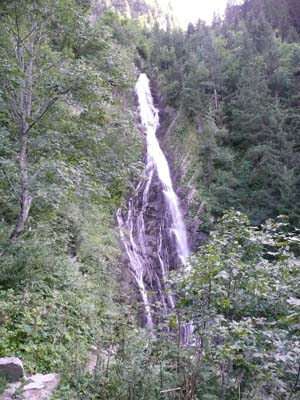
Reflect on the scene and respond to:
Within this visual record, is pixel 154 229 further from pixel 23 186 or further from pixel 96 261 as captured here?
pixel 23 186

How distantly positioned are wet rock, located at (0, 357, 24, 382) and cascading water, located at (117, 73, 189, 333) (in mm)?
8238

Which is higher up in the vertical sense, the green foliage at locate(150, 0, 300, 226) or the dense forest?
the green foliage at locate(150, 0, 300, 226)

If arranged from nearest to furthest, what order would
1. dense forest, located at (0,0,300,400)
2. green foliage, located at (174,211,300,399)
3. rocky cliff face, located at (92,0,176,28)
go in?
green foliage, located at (174,211,300,399), dense forest, located at (0,0,300,400), rocky cliff face, located at (92,0,176,28)

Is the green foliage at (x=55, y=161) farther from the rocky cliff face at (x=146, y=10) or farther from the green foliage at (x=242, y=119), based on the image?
the rocky cliff face at (x=146, y=10)

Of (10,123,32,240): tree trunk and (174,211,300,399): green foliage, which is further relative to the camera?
(10,123,32,240): tree trunk

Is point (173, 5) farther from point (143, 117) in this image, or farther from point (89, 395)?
point (89, 395)

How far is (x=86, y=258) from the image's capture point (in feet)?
30.7

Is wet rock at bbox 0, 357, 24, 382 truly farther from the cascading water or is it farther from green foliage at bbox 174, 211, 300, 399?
the cascading water

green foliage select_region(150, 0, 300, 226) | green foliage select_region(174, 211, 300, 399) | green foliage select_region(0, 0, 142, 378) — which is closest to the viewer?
green foliage select_region(174, 211, 300, 399)

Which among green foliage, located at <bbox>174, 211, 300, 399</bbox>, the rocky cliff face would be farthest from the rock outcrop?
the rocky cliff face

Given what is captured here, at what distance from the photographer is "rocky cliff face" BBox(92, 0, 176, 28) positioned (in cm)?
5901

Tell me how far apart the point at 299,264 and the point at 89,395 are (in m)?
2.68

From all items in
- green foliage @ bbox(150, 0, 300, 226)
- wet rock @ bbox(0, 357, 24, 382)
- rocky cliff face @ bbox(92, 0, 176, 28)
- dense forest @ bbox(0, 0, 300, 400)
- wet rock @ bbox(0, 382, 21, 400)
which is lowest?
wet rock @ bbox(0, 382, 21, 400)

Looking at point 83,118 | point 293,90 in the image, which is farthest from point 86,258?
point 293,90
